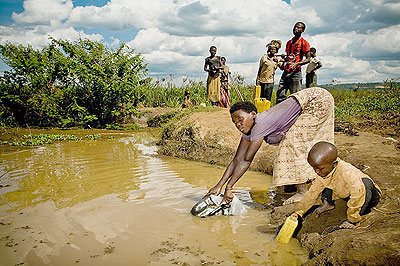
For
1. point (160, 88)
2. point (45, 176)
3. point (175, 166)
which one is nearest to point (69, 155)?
point (45, 176)

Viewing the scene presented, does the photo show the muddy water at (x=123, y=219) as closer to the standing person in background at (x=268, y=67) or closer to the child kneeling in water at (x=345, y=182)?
the child kneeling in water at (x=345, y=182)

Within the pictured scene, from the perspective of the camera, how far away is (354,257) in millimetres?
2041

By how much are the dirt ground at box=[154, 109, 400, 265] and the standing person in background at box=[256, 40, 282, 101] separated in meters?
1.25

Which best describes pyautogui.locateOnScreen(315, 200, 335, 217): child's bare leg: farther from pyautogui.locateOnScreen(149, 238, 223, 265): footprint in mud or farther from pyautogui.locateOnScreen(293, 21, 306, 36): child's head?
pyautogui.locateOnScreen(293, 21, 306, 36): child's head

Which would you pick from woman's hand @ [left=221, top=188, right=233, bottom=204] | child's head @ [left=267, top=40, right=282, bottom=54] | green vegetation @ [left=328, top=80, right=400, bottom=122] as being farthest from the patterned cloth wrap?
green vegetation @ [left=328, top=80, right=400, bottom=122]

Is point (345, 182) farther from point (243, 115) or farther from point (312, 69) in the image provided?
point (312, 69)

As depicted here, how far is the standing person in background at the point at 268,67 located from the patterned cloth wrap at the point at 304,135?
13.8 ft

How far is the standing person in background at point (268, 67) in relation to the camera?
7339 mm

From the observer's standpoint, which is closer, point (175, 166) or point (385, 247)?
point (385, 247)

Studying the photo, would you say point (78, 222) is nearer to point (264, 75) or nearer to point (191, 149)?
point (191, 149)

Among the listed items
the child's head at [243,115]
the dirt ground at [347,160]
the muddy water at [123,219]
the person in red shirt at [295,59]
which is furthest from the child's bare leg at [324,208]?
the person in red shirt at [295,59]

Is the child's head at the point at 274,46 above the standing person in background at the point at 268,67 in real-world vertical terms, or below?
above

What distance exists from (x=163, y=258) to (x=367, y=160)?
3.18m

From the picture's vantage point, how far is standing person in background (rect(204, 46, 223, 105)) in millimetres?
9258
